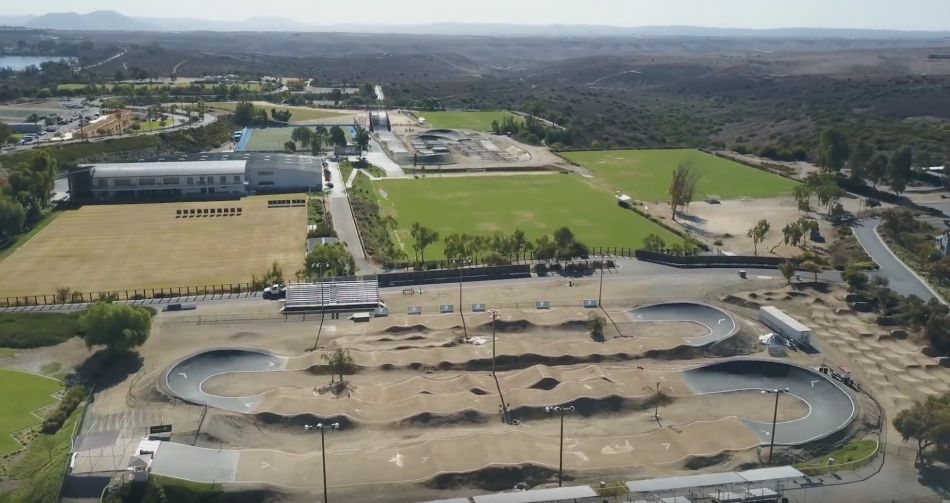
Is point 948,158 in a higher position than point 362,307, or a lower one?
higher

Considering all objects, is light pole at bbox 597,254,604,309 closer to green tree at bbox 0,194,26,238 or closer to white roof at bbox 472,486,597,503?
white roof at bbox 472,486,597,503

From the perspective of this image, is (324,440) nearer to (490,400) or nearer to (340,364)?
Result: (340,364)

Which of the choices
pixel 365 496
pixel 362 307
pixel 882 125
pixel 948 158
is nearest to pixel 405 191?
pixel 362 307

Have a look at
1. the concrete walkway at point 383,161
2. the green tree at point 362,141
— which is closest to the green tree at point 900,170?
the concrete walkway at point 383,161

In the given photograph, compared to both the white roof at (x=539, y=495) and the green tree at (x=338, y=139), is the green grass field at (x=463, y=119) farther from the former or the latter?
the white roof at (x=539, y=495)

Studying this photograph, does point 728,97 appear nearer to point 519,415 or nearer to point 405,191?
point 405,191
